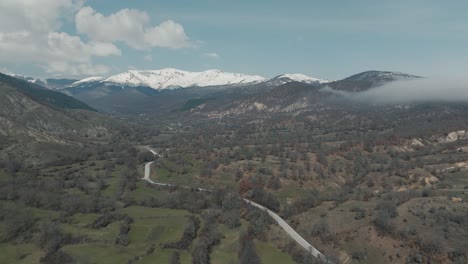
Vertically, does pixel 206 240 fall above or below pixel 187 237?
→ above

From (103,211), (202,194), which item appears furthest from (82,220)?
(202,194)

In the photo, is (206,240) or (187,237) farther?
(187,237)

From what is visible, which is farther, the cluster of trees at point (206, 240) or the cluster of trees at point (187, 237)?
the cluster of trees at point (187, 237)

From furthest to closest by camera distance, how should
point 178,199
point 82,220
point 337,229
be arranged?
point 178,199
point 82,220
point 337,229

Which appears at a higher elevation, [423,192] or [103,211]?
[423,192]

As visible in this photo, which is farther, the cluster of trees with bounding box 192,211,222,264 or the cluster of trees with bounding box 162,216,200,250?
the cluster of trees with bounding box 162,216,200,250

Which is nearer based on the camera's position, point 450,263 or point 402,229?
point 450,263

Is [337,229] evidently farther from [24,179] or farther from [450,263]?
[24,179]

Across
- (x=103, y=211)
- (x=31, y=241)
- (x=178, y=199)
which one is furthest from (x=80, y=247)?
(x=178, y=199)

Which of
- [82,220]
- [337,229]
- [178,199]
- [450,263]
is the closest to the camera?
[450,263]
